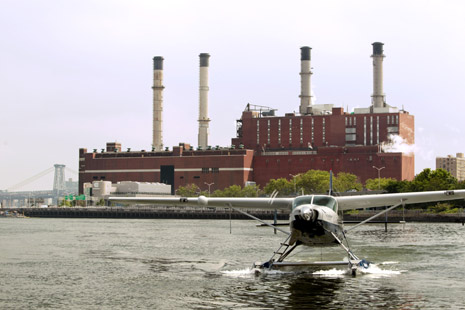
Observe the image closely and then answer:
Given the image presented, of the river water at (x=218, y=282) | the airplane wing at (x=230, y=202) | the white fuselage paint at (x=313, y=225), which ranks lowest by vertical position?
the river water at (x=218, y=282)

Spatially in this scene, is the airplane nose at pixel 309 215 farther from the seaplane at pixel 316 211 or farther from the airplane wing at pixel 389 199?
the airplane wing at pixel 389 199

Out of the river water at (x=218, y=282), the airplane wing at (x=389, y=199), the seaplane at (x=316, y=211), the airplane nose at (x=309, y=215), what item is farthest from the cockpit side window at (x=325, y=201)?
the river water at (x=218, y=282)

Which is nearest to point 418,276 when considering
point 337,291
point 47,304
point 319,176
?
point 337,291

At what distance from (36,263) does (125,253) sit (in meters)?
10.6

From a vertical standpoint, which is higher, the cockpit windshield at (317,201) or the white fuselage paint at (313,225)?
the cockpit windshield at (317,201)

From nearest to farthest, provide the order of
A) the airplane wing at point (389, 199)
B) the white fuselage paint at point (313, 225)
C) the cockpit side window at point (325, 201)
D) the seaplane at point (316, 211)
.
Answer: the white fuselage paint at point (313, 225) → the seaplane at point (316, 211) → the cockpit side window at point (325, 201) → the airplane wing at point (389, 199)

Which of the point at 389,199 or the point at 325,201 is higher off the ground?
the point at 389,199

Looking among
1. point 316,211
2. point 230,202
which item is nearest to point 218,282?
point 230,202

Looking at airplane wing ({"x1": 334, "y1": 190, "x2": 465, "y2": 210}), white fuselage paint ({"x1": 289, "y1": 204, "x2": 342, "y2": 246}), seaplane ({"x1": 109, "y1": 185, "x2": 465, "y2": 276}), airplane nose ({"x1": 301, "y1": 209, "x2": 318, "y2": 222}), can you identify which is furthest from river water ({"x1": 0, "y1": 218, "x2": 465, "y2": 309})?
airplane wing ({"x1": 334, "y1": 190, "x2": 465, "y2": 210})

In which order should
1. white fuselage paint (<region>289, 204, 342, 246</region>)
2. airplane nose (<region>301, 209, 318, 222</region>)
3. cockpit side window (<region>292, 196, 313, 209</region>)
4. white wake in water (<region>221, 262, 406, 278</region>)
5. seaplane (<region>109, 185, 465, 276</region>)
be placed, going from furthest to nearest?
1. white wake in water (<region>221, 262, 406, 278</region>)
2. cockpit side window (<region>292, 196, 313, 209</region>)
3. seaplane (<region>109, 185, 465, 276</region>)
4. white fuselage paint (<region>289, 204, 342, 246</region>)
5. airplane nose (<region>301, 209, 318, 222</region>)

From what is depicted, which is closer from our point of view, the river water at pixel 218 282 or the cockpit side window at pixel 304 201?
the river water at pixel 218 282

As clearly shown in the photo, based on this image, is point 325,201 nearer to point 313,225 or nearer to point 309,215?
point 313,225

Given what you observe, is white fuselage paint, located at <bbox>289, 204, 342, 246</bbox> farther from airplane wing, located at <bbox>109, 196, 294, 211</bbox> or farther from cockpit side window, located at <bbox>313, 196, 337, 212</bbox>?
airplane wing, located at <bbox>109, 196, 294, 211</bbox>

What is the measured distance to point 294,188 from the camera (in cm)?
19975
